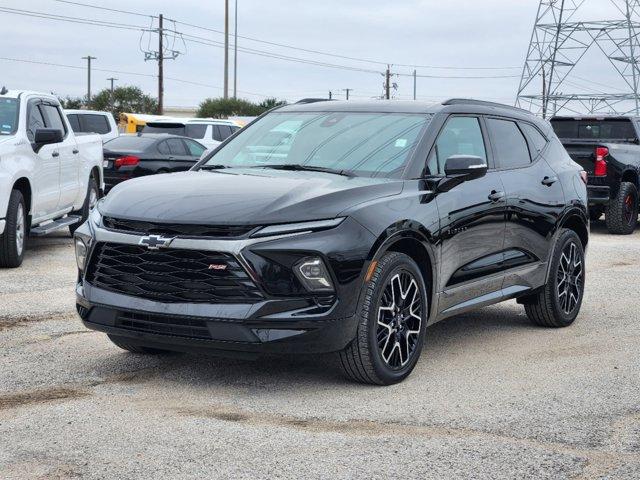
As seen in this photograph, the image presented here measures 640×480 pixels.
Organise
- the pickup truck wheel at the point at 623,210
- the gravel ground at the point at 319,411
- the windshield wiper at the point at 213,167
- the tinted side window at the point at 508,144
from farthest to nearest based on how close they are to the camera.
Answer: the pickup truck wheel at the point at 623,210
the tinted side window at the point at 508,144
the windshield wiper at the point at 213,167
the gravel ground at the point at 319,411

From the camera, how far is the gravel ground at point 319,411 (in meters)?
4.75

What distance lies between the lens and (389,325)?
20.2 ft

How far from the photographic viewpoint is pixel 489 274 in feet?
24.0

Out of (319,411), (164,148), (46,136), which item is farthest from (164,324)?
(164,148)

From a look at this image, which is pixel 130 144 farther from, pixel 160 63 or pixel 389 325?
pixel 160 63

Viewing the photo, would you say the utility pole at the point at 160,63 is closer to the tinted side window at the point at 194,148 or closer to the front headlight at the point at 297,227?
the tinted side window at the point at 194,148

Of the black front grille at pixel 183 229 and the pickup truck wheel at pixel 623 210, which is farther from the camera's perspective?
the pickup truck wheel at pixel 623 210

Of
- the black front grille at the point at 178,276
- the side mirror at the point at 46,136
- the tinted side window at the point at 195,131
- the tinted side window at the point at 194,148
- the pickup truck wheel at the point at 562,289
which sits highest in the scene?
the tinted side window at the point at 195,131

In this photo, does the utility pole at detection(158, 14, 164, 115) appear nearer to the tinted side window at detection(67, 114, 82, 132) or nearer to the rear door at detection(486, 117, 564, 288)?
the tinted side window at detection(67, 114, 82, 132)

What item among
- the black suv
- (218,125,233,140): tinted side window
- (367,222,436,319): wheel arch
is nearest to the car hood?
the black suv

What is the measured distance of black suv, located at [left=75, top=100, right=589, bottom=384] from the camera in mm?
5703

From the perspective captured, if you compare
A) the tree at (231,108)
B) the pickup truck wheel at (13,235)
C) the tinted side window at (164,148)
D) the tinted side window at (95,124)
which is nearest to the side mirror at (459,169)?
Answer: the pickup truck wheel at (13,235)

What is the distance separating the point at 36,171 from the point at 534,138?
590cm

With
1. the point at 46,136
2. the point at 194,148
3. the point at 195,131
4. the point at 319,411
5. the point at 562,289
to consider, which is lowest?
the point at 319,411
